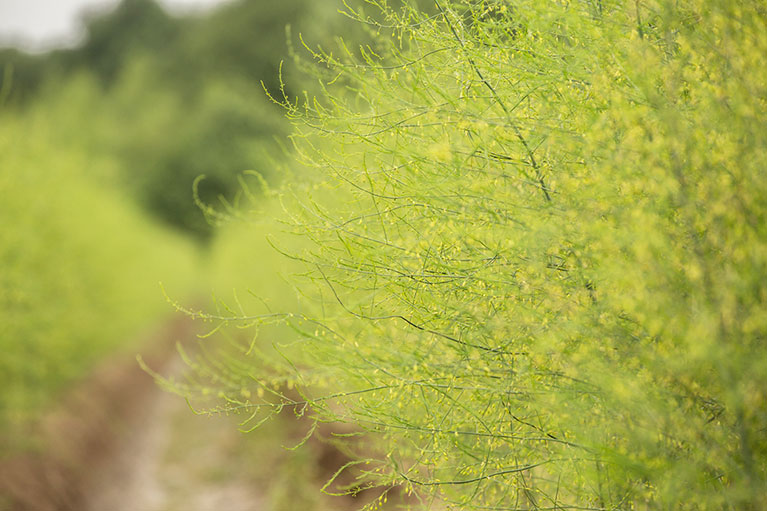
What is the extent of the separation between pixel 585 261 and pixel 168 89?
198 feet

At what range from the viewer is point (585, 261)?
2.28 m

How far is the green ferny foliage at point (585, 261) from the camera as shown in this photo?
184 cm

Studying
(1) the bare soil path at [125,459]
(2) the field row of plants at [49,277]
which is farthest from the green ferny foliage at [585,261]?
(1) the bare soil path at [125,459]

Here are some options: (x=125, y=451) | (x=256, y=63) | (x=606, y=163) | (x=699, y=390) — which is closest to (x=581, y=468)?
(x=699, y=390)

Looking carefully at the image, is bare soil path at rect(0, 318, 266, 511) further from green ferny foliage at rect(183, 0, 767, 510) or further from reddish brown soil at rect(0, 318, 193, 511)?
green ferny foliage at rect(183, 0, 767, 510)

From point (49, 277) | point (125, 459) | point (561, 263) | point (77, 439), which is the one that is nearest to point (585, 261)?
point (561, 263)

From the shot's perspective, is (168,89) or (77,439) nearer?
(77,439)

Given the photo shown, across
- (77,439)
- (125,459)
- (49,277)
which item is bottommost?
(125,459)

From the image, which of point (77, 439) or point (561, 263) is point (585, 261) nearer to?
point (561, 263)

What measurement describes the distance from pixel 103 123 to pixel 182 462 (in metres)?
45.4

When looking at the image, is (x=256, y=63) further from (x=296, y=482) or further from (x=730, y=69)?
(x=730, y=69)

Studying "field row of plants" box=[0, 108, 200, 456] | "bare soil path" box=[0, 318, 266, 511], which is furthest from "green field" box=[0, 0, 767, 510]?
"bare soil path" box=[0, 318, 266, 511]

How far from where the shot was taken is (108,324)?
550 inches

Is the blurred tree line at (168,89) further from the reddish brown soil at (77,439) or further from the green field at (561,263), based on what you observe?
the green field at (561,263)
